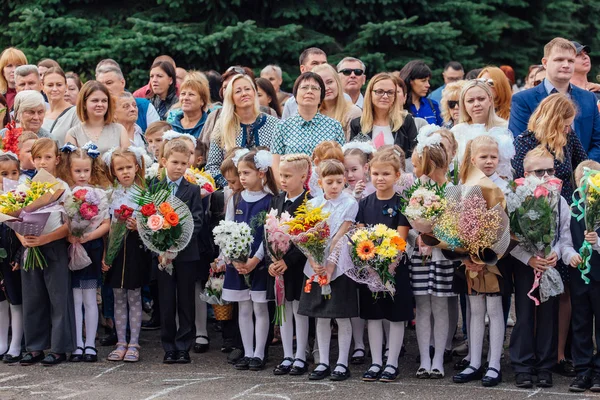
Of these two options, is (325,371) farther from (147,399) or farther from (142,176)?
Result: (142,176)

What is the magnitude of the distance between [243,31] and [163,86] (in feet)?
12.0

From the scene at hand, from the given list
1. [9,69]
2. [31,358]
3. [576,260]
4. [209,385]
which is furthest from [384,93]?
[9,69]

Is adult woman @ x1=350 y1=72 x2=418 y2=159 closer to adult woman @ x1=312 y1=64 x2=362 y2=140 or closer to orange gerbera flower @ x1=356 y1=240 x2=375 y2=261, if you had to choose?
adult woman @ x1=312 y1=64 x2=362 y2=140

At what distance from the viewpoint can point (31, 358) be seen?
30.0 feet

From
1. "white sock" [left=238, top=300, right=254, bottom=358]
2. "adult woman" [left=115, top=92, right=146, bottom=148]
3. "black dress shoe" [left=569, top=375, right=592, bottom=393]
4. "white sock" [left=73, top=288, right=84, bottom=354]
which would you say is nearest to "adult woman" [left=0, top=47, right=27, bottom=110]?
"adult woman" [left=115, top=92, right=146, bottom=148]

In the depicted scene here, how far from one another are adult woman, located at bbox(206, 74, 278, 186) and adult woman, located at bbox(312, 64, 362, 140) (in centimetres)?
63

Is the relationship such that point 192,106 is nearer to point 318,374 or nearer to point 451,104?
point 451,104

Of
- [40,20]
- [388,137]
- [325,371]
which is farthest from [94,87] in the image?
[40,20]

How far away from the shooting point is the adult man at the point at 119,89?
447 inches

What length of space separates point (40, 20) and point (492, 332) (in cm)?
992

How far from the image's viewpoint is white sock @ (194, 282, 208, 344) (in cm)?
971

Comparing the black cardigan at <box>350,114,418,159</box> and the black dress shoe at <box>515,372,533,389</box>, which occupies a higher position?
the black cardigan at <box>350,114,418,159</box>

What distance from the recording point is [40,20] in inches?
623

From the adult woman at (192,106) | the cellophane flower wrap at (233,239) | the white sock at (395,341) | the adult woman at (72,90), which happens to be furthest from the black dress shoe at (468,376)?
the adult woman at (72,90)
